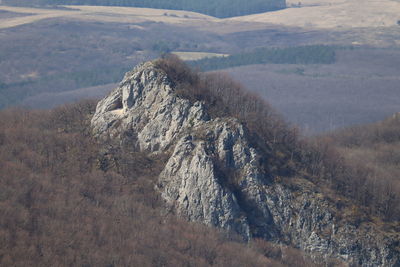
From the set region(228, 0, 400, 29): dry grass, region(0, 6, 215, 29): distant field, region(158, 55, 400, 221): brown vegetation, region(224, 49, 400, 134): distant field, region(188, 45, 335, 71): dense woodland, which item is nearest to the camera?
region(158, 55, 400, 221): brown vegetation

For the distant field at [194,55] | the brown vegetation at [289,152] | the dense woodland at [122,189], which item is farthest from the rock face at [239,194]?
the distant field at [194,55]

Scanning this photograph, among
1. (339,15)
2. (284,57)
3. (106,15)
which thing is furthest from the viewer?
(339,15)

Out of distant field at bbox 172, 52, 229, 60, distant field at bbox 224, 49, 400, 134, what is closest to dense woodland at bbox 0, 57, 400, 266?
distant field at bbox 224, 49, 400, 134

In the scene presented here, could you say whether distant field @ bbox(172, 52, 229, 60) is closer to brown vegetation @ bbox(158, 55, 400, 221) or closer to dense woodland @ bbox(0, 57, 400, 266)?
dense woodland @ bbox(0, 57, 400, 266)

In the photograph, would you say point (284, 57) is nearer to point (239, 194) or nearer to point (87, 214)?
point (239, 194)

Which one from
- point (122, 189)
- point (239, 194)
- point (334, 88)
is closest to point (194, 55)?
point (334, 88)

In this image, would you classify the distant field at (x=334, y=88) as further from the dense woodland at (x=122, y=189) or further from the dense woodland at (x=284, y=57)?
the dense woodland at (x=122, y=189)
